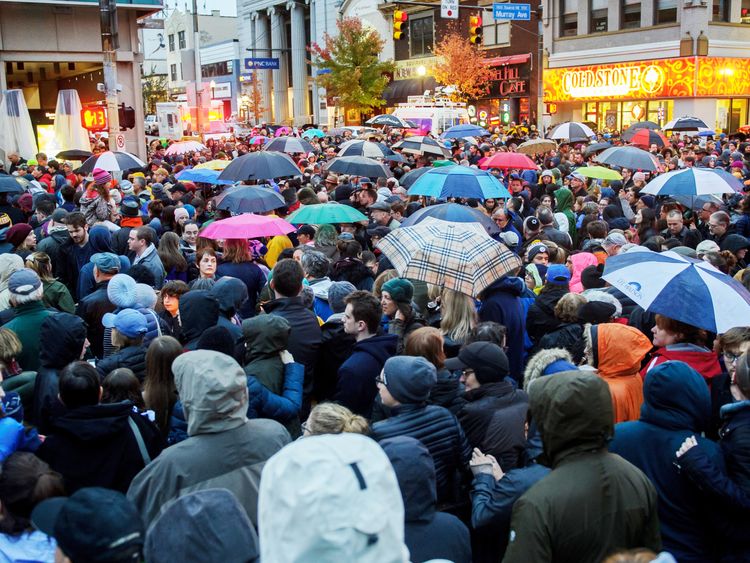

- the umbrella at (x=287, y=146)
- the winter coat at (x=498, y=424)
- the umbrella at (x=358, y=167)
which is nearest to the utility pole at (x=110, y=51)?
the umbrella at (x=287, y=146)

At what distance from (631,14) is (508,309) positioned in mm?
36088

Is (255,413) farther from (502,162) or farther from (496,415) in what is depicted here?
(502,162)

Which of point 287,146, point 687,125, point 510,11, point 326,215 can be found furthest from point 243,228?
point 510,11

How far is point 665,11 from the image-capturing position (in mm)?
36688

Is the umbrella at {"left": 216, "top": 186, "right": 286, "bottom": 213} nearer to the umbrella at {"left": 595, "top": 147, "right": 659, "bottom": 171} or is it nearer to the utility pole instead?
the umbrella at {"left": 595, "top": 147, "right": 659, "bottom": 171}

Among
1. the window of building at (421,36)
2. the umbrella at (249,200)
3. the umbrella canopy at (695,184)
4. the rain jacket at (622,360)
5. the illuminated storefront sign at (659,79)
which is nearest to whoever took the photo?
the rain jacket at (622,360)

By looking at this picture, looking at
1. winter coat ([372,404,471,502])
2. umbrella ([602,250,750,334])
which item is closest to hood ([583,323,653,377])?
umbrella ([602,250,750,334])

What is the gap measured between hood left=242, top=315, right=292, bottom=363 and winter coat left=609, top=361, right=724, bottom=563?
2.43 meters

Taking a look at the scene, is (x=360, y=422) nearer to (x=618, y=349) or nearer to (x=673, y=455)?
(x=673, y=455)

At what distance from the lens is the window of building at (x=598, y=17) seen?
130 feet

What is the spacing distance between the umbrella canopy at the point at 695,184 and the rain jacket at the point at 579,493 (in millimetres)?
7447

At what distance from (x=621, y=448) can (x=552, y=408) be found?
0.78 metres

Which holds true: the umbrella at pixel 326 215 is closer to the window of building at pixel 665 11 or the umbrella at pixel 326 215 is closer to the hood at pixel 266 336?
the hood at pixel 266 336

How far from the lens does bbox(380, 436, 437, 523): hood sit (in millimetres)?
3391
